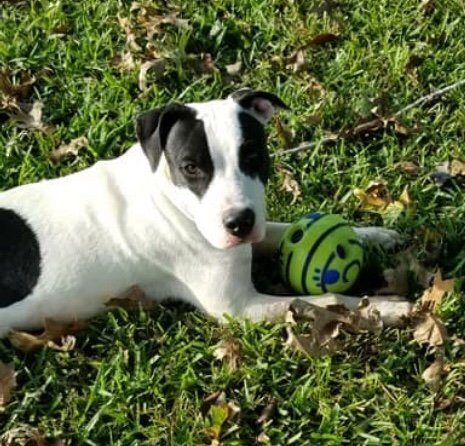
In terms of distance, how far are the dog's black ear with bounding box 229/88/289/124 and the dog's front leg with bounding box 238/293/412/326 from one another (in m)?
0.80

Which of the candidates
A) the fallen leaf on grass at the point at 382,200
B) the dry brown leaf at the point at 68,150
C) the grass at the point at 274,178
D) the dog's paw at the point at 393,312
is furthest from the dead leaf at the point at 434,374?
the dry brown leaf at the point at 68,150

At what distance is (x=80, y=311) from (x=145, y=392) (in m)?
0.56

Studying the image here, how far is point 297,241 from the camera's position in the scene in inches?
184

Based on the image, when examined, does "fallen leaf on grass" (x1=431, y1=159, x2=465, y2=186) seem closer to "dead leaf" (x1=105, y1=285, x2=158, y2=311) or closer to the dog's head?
the dog's head

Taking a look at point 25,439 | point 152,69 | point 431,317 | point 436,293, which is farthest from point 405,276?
point 152,69

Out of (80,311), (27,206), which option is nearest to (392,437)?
(80,311)

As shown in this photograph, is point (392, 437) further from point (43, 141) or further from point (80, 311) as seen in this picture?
point (43, 141)

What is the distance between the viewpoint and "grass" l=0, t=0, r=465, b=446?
4.24 metres

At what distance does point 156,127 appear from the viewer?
14.5ft

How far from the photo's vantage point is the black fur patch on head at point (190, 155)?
4312 mm

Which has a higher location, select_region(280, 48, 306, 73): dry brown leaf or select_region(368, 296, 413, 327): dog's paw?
select_region(280, 48, 306, 73): dry brown leaf

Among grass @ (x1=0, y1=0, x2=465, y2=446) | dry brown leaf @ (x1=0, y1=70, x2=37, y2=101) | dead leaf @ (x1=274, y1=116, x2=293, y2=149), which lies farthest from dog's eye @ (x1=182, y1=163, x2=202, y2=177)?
dry brown leaf @ (x1=0, y1=70, x2=37, y2=101)

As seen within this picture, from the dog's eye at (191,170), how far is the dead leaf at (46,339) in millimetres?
921

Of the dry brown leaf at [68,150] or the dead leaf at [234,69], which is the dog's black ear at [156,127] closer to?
the dry brown leaf at [68,150]
